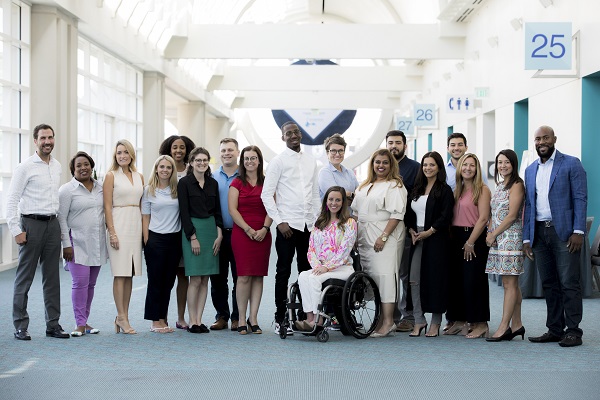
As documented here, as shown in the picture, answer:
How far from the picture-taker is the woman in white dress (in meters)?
6.93

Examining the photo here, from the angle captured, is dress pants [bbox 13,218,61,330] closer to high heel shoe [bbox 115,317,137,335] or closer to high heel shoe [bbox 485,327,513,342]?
high heel shoe [bbox 115,317,137,335]

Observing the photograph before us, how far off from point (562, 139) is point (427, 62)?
1479 cm

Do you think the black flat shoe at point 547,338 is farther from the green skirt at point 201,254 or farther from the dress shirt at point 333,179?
the green skirt at point 201,254

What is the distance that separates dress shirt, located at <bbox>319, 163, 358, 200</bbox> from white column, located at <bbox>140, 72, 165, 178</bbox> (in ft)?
44.6

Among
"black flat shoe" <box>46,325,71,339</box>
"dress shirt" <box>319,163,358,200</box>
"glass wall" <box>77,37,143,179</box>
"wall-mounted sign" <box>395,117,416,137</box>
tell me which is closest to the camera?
"black flat shoe" <box>46,325,71,339</box>

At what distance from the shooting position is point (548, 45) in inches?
409

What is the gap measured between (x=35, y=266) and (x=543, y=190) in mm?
3686

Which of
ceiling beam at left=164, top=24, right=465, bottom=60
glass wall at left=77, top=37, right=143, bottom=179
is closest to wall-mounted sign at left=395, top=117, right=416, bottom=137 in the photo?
ceiling beam at left=164, top=24, right=465, bottom=60

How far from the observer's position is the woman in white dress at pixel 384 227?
273 inches

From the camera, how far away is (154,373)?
5.47 metres

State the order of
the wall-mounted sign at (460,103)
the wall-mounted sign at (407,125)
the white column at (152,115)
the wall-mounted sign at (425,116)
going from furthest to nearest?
the wall-mounted sign at (407,125) < the wall-mounted sign at (425,116) < the white column at (152,115) < the wall-mounted sign at (460,103)

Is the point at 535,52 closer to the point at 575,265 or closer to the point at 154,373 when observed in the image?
the point at 575,265

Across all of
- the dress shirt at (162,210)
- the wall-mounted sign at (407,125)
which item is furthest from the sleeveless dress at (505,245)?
the wall-mounted sign at (407,125)

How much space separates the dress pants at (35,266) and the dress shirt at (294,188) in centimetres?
157
